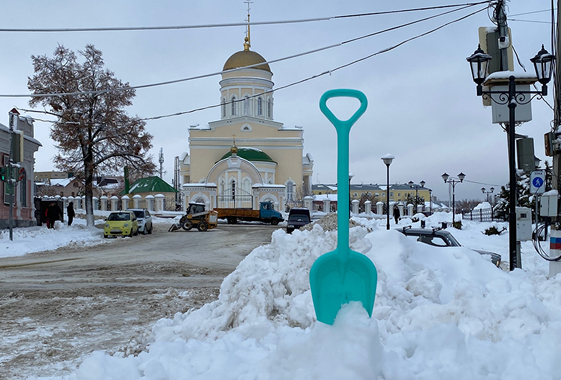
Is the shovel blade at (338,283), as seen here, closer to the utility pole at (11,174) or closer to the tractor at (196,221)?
the utility pole at (11,174)

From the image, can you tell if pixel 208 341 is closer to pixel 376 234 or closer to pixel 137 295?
pixel 376 234

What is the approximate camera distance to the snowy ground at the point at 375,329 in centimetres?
324

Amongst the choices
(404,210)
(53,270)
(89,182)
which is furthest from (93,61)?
→ (404,210)

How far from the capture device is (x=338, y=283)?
3420 millimetres

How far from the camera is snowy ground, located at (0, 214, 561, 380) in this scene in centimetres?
324

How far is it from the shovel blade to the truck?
1309 inches

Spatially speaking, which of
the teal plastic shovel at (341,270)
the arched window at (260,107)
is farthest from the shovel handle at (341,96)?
the arched window at (260,107)

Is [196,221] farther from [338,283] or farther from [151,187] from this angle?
[151,187]

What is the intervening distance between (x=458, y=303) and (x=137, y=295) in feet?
20.0

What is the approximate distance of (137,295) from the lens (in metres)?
8.94

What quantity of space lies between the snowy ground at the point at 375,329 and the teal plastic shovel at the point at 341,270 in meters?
0.09

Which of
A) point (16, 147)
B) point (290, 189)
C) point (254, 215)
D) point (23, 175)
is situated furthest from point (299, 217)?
point (290, 189)

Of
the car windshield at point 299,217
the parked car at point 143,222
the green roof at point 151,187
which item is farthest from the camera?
the green roof at point 151,187

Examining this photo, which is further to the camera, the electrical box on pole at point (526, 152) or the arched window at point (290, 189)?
the arched window at point (290, 189)
